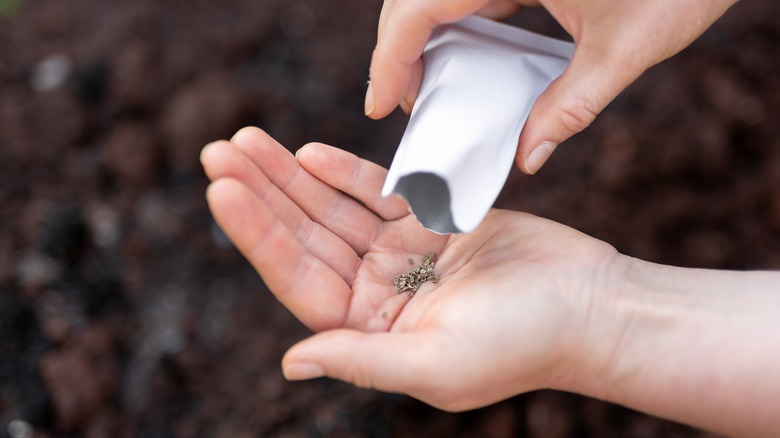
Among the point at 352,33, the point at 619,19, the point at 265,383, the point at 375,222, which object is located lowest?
the point at 265,383

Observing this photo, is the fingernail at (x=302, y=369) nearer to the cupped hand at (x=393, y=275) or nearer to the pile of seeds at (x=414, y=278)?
the cupped hand at (x=393, y=275)

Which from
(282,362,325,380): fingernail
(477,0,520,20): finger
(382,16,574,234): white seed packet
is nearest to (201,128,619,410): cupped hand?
(282,362,325,380): fingernail

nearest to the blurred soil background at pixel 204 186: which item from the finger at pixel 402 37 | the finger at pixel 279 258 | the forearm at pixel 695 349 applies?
the forearm at pixel 695 349

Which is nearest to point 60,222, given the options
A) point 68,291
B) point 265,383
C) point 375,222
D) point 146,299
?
point 68,291

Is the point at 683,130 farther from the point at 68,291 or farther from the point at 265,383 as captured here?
the point at 68,291

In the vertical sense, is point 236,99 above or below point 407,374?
above

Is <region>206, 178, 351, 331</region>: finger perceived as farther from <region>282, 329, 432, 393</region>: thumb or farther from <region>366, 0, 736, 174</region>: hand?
<region>366, 0, 736, 174</region>: hand

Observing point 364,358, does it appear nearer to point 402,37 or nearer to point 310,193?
point 310,193
